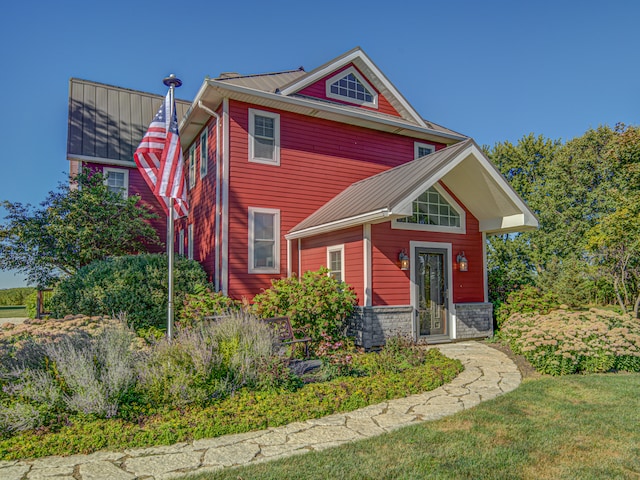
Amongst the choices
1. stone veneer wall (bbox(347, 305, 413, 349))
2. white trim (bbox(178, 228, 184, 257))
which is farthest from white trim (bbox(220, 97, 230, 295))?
white trim (bbox(178, 228, 184, 257))

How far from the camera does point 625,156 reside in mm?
17656

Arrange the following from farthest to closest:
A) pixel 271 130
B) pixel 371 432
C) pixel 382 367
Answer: pixel 271 130 < pixel 382 367 < pixel 371 432

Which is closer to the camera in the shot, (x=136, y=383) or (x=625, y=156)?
(x=136, y=383)

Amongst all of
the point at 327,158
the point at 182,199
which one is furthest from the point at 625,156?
the point at 182,199

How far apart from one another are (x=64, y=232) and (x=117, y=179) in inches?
134

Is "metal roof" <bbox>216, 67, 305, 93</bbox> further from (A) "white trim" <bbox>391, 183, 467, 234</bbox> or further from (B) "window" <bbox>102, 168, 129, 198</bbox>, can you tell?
(B) "window" <bbox>102, 168, 129, 198</bbox>

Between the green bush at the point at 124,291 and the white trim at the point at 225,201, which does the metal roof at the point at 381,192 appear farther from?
the green bush at the point at 124,291

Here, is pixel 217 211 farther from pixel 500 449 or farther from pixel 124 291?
pixel 500 449

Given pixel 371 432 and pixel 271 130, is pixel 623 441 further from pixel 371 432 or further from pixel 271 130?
pixel 271 130

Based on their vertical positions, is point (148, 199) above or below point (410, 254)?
above

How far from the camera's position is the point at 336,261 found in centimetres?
949

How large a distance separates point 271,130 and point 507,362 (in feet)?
24.3

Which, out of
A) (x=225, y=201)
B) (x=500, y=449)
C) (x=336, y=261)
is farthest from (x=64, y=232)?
(x=500, y=449)

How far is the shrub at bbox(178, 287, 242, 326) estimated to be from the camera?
8359 mm
